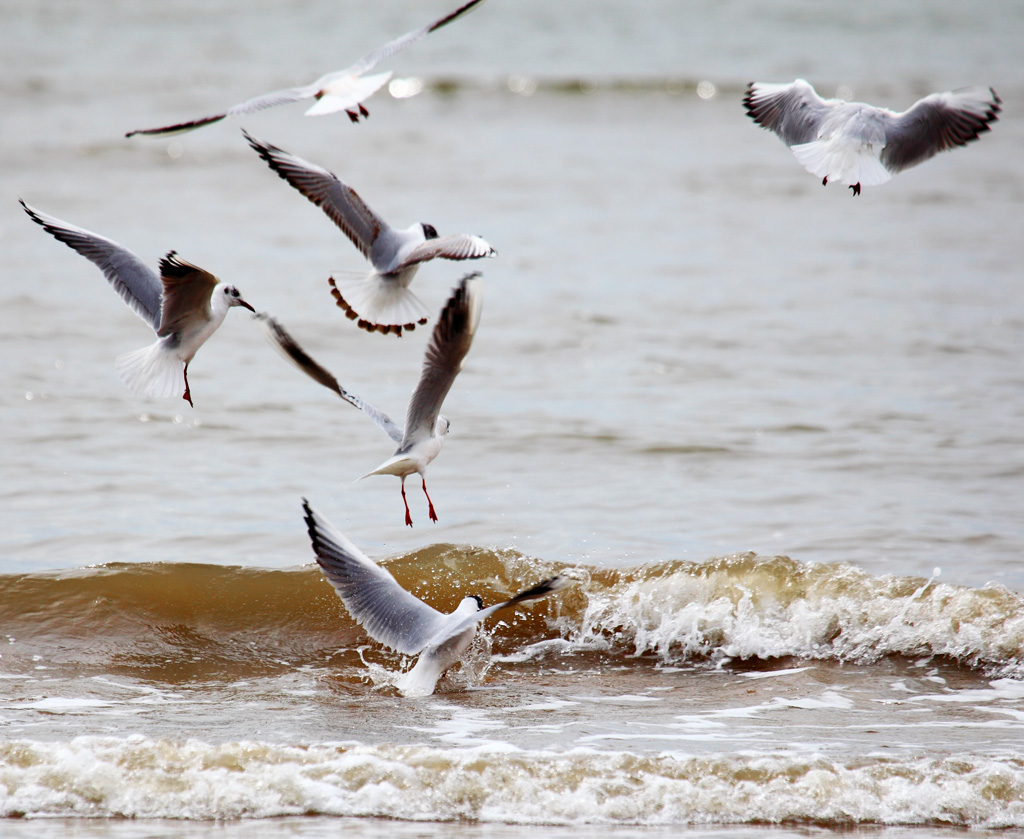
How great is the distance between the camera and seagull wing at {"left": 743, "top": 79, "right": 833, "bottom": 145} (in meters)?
5.20

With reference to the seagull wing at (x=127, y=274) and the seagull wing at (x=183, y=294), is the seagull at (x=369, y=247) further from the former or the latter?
the seagull wing at (x=127, y=274)

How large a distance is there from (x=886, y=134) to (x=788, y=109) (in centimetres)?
47

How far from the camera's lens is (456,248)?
4.48 m

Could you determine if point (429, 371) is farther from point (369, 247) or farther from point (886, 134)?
point (886, 134)

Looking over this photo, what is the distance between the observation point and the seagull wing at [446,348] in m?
4.25

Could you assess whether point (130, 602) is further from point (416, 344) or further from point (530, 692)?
point (416, 344)

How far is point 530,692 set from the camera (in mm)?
5016

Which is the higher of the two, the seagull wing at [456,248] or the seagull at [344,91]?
the seagull at [344,91]

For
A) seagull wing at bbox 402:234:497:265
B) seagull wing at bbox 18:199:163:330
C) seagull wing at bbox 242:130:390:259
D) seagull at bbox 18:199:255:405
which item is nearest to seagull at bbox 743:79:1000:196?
seagull wing at bbox 402:234:497:265

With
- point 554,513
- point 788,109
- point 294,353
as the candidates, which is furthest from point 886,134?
point 554,513

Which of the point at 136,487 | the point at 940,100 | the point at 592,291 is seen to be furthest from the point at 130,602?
the point at 592,291

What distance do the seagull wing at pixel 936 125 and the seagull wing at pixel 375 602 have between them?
2.32 metres

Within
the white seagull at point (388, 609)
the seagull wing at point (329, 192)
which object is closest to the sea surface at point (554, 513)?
the white seagull at point (388, 609)

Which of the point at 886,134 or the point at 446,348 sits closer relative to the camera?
the point at 446,348
